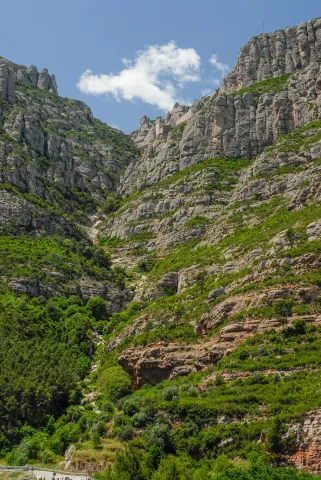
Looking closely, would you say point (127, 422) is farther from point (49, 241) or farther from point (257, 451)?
point (49, 241)

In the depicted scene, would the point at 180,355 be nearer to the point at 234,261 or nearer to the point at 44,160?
the point at 234,261

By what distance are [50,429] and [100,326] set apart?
30470 millimetres

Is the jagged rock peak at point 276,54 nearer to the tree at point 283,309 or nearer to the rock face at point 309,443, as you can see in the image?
the tree at point 283,309

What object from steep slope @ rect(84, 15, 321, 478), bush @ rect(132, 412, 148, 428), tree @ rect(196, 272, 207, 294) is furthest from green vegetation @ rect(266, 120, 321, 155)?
bush @ rect(132, 412, 148, 428)

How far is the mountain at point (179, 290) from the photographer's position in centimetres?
4328

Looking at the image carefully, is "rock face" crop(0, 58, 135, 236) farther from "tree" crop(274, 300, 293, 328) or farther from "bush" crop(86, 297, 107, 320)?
"tree" crop(274, 300, 293, 328)

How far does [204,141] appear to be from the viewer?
5017 inches

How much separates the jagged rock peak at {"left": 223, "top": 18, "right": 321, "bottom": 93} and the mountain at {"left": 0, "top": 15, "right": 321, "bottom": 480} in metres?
0.45

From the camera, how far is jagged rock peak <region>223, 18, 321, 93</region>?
454 feet

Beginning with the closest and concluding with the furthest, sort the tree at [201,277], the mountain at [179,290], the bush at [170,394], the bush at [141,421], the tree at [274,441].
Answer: the tree at [274,441] → the mountain at [179,290] → the bush at [141,421] → the bush at [170,394] → the tree at [201,277]

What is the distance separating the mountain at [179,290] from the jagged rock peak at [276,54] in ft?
1.48

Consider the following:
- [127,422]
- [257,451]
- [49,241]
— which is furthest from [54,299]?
[257,451]

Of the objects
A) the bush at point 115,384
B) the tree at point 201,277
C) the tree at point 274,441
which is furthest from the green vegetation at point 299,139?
the tree at point 274,441

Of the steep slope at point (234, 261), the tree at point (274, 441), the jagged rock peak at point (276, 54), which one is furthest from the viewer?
the jagged rock peak at point (276, 54)
